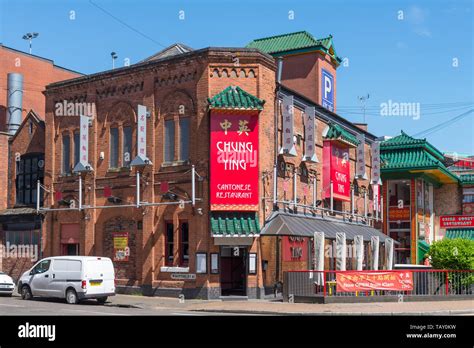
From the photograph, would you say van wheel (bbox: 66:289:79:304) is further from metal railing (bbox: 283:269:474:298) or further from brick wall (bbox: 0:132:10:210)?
brick wall (bbox: 0:132:10:210)

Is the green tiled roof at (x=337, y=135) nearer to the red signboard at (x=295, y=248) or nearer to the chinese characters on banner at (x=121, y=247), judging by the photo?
the red signboard at (x=295, y=248)

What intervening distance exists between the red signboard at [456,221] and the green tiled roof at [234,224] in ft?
95.5

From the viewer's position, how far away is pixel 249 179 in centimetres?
2977

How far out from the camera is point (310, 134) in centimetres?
3412

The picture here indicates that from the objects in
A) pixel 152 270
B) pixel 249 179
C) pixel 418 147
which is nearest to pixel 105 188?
pixel 152 270

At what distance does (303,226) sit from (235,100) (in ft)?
22.9

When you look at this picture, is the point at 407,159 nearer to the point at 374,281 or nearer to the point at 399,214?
the point at 399,214

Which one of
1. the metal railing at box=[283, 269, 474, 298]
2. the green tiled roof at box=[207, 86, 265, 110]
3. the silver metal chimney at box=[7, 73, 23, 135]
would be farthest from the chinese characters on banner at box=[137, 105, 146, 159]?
the silver metal chimney at box=[7, 73, 23, 135]

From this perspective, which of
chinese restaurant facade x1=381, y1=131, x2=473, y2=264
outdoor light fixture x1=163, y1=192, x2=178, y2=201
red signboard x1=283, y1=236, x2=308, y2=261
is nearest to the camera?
outdoor light fixture x1=163, y1=192, x2=178, y2=201

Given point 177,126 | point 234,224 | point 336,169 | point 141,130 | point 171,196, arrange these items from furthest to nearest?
1. point 336,169
2. point 141,130
3. point 177,126
4. point 171,196
5. point 234,224

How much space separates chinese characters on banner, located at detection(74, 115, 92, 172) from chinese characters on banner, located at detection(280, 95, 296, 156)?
1028cm

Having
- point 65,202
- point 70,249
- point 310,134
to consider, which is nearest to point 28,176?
point 65,202

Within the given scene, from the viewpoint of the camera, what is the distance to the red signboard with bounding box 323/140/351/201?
37750 millimetres

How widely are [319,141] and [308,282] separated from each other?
12060 millimetres
